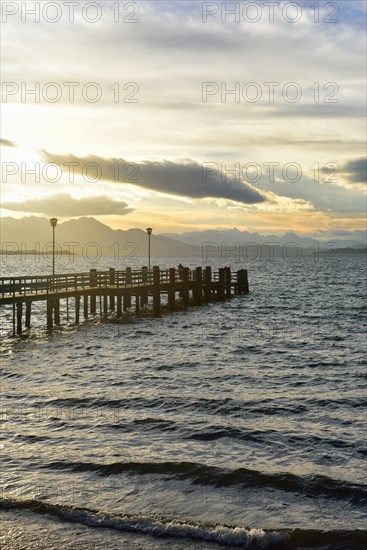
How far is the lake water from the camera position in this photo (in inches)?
359

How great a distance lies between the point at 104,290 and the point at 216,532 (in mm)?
30562

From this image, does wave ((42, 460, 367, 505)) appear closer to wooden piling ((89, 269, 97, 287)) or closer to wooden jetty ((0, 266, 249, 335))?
wooden jetty ((0, 266, 249, 335))

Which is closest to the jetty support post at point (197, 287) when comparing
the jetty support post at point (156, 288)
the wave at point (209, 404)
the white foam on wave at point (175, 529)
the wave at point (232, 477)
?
the jetty support post at point (156, 288)

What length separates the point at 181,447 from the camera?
521 inches

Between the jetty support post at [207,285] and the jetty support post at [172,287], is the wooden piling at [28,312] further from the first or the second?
the jetty support post at [207,285]

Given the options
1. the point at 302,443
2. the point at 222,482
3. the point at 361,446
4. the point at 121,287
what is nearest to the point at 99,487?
the point at 222,482

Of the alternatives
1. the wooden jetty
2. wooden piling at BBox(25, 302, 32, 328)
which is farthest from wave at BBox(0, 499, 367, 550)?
wooden piling at BBox(25, 302, 32, 328)

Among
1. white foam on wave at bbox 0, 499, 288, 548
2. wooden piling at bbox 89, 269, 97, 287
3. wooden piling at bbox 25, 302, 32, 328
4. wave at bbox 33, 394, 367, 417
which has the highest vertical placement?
wooden piling at bbox 89, 269, 97, 287

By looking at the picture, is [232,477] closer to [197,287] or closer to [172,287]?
[172,287]

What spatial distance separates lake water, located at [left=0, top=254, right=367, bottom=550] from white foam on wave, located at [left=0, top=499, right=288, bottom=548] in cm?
3

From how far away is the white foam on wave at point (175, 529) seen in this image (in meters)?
8.68

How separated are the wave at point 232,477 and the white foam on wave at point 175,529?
204 cm

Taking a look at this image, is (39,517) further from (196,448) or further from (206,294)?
(206,294)

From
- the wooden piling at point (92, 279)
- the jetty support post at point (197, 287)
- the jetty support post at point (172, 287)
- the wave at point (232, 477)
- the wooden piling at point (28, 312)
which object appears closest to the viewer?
the wave at point (232, 477)
